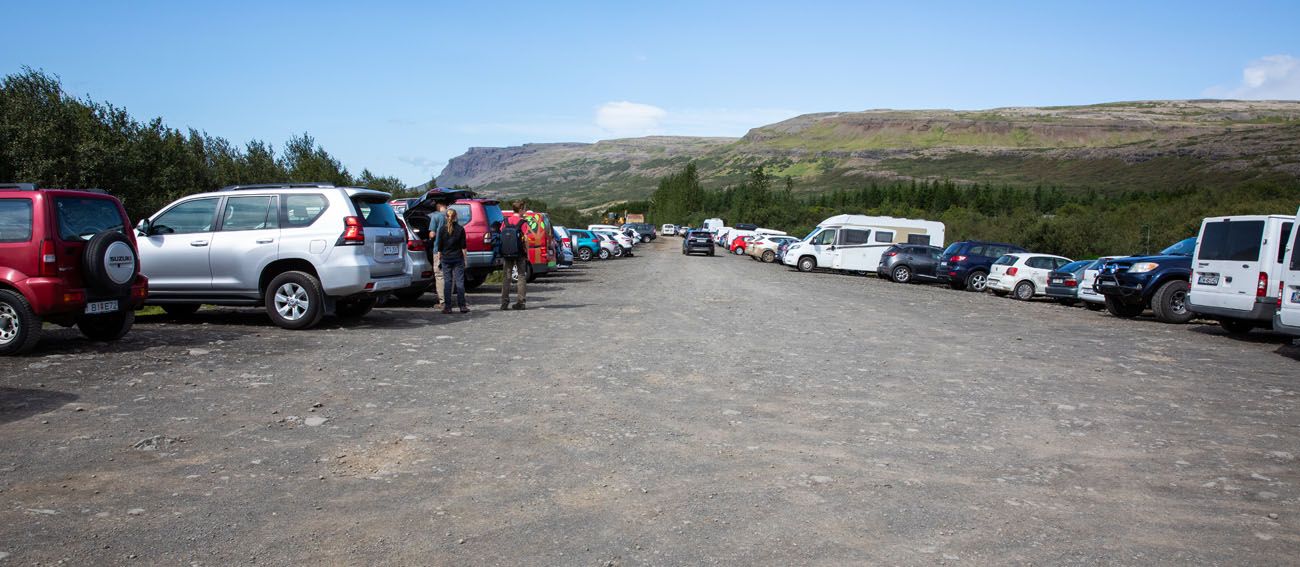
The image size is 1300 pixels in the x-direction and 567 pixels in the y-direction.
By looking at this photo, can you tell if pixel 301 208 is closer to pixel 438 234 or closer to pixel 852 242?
pixel 438 234

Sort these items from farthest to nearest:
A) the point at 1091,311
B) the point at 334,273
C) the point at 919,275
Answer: the point at 919,275, the point at 1091,311, the point at 334,273

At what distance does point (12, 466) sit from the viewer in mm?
5238

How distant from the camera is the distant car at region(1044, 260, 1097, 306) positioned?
21.2 m

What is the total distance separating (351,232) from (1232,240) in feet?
44.8

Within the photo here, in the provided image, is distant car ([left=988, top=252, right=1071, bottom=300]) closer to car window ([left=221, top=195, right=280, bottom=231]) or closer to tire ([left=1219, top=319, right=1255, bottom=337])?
tire ([left=1219, top=319, right=1255, bottom=337])

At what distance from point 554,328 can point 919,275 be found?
21.7 m

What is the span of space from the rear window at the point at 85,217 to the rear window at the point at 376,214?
9.47 feet

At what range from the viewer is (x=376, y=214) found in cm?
1249

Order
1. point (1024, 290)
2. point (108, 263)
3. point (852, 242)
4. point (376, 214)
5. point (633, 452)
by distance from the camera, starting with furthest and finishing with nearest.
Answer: point (852, 242) → point (1024, 290) → point (376, 214) → point (108, 263) → point (633, 452)

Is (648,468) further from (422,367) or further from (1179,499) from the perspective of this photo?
(422,367)

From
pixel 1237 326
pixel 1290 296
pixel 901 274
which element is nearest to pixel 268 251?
pixel 1290 296

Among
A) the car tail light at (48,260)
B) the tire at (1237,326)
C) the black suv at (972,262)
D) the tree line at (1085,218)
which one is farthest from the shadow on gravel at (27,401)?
the tree line at (1085,218)

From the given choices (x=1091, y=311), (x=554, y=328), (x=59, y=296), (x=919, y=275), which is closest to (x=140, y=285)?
(x=59, y=296)

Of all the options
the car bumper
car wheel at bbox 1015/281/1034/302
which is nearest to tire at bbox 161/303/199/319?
the car bumper
